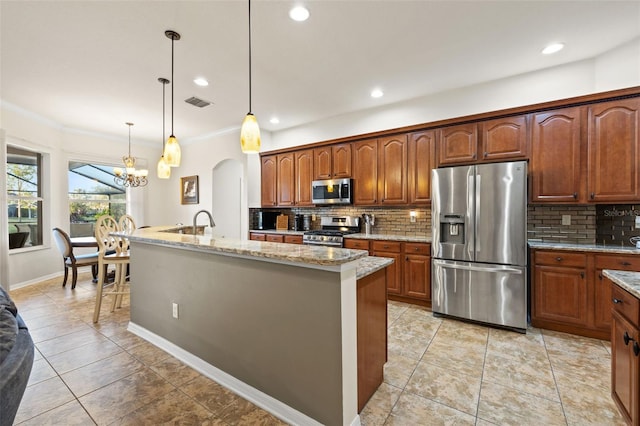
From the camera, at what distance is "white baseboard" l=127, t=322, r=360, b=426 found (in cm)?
167

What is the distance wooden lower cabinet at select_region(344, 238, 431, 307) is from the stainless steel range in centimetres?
60

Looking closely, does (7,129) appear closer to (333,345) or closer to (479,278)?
(333,345)

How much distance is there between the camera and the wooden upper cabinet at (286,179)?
5.11 m

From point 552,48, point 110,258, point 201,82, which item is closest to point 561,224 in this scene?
point 552,48

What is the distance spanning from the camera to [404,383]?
6.75 ft

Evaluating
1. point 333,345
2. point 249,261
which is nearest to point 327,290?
point 333,345

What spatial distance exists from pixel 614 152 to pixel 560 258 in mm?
1144

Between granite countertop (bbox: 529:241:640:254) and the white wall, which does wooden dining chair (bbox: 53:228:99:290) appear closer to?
the white wall

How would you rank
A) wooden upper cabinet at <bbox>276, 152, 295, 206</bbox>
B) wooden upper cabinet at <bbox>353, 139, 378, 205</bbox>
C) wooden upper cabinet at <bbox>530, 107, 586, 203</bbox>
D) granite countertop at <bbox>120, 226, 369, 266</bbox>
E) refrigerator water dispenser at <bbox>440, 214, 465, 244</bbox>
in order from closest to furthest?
granite countertop at <bbox>120, 226, 369, 266</bbox>
wooden upper cabinet at <bbox>530, 107, 586, 203</bbox>
refrigerator water dispenser at <bbox>440, 214, 465, 244</bbox>
wooden upper cabinet at <bbox>353, 139, 378, 205</bbox>
wooden upper cabinet at <bbox>276, 152, 295, 206</bbox>

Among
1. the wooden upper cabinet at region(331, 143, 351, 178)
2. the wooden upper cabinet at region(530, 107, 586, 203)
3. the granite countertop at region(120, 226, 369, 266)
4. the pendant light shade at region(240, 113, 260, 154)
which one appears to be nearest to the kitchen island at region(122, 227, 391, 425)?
the granite countertop at region(120, 226, 369, 266)

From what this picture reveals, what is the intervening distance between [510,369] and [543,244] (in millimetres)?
1452

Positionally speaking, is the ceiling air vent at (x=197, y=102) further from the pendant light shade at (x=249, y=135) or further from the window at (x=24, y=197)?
the window at (x=24, y=197)

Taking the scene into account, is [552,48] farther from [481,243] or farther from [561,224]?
[481,243]

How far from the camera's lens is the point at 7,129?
4203 mm
